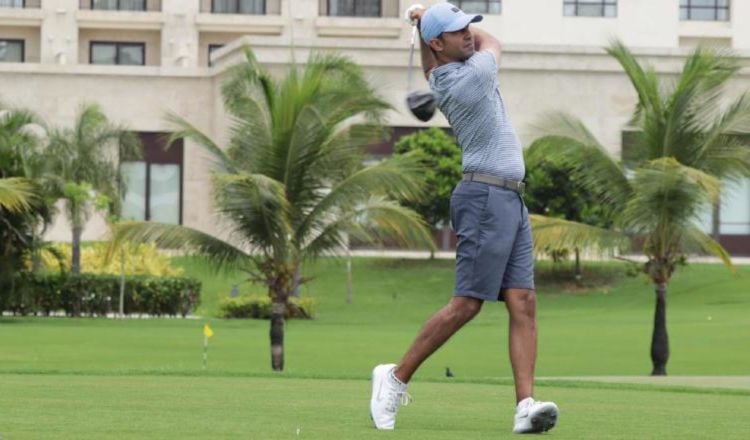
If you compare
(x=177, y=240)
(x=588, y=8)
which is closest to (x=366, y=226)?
(x=177, y=240)

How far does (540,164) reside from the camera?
50.5 metres

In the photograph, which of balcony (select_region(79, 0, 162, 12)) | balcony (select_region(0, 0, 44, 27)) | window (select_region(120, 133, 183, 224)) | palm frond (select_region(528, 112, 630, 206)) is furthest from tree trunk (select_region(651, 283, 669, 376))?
balcony (select_region(0, 0, 44, 27))

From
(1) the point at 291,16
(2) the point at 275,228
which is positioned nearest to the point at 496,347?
(2) the point at 275,228

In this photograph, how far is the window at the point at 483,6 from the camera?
7388cm

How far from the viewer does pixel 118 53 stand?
7338 cm

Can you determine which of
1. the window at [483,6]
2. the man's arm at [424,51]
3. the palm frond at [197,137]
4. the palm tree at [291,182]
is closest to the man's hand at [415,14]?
the man's arm at [424,51]

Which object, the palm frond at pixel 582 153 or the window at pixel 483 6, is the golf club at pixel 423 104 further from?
the window at pixel 483 6

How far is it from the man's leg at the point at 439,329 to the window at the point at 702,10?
67916 millimetres

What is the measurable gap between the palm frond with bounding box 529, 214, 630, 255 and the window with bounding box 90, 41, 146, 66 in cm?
4741

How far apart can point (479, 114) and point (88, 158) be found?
38.7 meters

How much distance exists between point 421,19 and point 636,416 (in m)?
2.46

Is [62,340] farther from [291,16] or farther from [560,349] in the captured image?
[291,16]

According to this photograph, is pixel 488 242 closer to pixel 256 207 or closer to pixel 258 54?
pixel 256 207

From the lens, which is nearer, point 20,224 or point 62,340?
point 62,340
